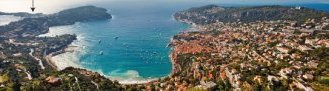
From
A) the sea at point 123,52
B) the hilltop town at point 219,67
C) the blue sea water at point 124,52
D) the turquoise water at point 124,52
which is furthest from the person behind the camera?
the blue sea water at point 124,52

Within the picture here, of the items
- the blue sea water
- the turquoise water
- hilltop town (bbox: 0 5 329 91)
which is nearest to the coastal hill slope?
hilltop town (bbox: 0 5 329 91)

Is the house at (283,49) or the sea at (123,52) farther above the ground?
the house at (283,49)

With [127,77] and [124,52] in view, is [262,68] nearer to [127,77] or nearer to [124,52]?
[127,77]

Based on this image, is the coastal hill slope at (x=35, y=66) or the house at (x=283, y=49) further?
the house at (x=283, y=49)

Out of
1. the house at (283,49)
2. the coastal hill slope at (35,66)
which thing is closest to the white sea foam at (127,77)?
the coastal hill slope at (35,66)

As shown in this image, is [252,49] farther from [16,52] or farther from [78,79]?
[16,52]

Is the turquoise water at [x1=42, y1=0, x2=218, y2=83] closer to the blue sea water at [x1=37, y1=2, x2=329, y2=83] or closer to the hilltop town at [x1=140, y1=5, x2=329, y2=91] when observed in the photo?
the blue sea water at [x1=37, y1=2, x2=329, y2=83]

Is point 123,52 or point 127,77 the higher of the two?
point 127,77

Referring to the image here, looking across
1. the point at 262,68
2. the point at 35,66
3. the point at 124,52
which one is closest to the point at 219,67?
the point at 262,68

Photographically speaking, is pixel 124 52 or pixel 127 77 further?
pixel 124 52

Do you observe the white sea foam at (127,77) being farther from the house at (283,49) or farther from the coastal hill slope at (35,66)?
the house at (283,49)

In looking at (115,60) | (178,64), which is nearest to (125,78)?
(178,64)

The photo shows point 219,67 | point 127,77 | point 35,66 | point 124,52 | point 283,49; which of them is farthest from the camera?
point 124,52
